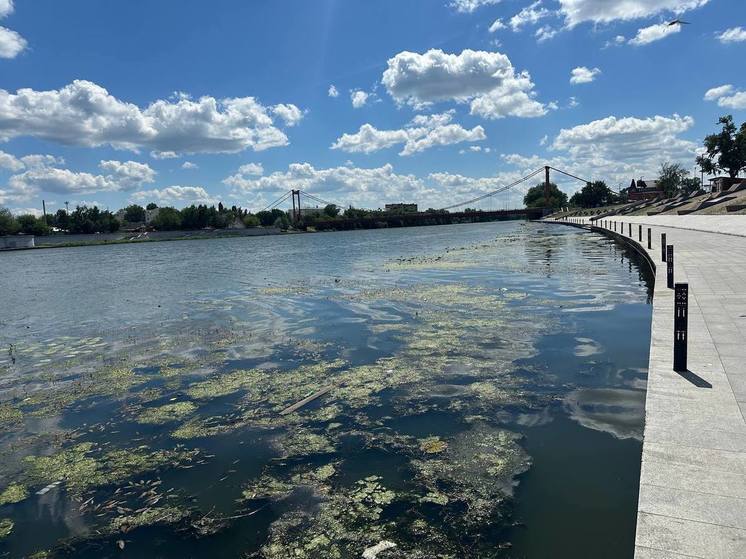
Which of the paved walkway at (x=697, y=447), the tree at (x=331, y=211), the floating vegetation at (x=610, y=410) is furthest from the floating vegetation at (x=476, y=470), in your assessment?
the tree at (x=331, y=211)

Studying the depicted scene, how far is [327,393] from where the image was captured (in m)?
8.78

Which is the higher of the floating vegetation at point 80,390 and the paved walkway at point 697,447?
the paved walkway at point 697,447

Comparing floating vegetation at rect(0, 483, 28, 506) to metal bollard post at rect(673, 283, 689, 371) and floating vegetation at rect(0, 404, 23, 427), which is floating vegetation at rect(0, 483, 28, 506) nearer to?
floating vegetation at rect(0, 404, 23, 427)

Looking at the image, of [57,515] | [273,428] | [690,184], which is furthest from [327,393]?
[690,184]

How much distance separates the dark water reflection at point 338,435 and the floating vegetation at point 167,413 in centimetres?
4

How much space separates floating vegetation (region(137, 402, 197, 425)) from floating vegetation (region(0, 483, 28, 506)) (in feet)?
6.46

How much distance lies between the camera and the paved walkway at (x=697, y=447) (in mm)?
3781

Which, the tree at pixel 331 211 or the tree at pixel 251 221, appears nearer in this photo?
the tree at pixel 251 221

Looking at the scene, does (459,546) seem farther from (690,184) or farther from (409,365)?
(690,184)

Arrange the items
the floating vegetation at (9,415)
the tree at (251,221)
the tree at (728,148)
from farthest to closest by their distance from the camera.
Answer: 1. the tree at (251,221)
2. the tree at (728,148)
3. the floating vegetation at (9,415)

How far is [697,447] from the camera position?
5059 mm

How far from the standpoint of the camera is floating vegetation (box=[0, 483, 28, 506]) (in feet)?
19.7

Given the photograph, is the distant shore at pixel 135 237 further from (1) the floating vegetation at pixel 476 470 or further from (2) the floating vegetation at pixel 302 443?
(1) the floating vegetation at pixel 476 470

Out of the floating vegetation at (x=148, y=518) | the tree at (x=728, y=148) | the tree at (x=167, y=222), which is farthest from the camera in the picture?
the tree at (x=167, y=222)
